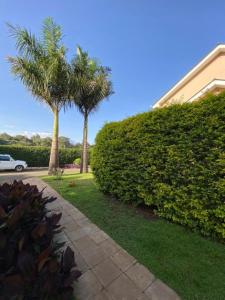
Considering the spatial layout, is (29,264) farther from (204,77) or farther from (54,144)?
(54,144)

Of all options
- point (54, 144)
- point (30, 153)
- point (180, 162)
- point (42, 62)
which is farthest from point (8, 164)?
point (180, 162)

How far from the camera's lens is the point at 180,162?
11.9ft

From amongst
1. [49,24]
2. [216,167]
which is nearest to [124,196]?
[216,167]

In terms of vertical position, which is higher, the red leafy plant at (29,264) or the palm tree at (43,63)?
the palm tree at (43,63)

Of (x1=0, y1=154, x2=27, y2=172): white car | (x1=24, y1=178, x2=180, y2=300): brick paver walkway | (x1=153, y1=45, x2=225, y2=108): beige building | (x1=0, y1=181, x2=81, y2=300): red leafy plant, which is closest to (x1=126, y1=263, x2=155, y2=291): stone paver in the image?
(x1=24, y1=178, x2=180, y2=300): brick paver walkway

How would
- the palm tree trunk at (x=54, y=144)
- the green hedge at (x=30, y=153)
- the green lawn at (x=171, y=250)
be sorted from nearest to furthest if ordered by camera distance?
the green lawn at (x=171, y=250), the palm tree trunk at (x=54, y=144), the green hedge at (x=30, y=153)

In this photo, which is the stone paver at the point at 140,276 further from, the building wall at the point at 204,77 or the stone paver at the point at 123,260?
the building wall at the point at 204,77

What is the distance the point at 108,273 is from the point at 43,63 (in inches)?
458

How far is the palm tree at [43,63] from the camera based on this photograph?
1028 cm

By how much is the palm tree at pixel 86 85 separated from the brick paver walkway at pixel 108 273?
10.3 meters

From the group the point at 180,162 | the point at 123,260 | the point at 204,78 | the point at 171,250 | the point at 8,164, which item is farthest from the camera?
the point at 8,164

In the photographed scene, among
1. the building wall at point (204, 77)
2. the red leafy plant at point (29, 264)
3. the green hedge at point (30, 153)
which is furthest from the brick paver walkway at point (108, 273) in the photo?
the green hedge at point (30, 153)

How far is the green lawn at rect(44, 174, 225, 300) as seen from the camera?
7.47 feet

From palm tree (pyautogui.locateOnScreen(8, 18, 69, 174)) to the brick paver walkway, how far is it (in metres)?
9.83
